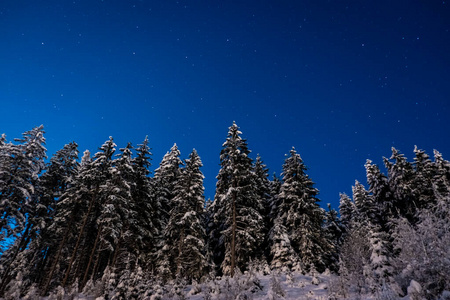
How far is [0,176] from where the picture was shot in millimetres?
23250

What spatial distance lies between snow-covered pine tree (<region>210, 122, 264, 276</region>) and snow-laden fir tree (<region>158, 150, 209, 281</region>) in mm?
2087

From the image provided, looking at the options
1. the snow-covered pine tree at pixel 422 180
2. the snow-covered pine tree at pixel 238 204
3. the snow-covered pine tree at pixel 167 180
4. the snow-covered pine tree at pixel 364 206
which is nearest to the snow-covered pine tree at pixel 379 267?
the snow-covered pine tree at pixel 238 204

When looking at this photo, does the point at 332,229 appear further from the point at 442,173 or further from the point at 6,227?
the point at 6,227

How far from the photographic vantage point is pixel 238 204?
2558cm

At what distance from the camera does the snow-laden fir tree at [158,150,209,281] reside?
23984 mm

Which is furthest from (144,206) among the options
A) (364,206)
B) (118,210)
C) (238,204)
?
(364,206)

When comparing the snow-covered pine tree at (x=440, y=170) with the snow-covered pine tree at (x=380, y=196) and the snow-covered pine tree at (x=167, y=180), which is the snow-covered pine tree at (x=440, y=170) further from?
the snow-covered pine tree at (x=167, y=180)

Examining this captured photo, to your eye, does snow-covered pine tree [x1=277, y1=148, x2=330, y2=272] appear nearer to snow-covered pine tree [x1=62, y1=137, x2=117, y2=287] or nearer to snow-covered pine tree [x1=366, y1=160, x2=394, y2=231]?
snow-covered pine tree [x1=366, y1=160, x2=394, y2=231]

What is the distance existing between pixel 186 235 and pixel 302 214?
12090 millimetres

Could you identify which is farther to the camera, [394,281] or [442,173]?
[442,173]

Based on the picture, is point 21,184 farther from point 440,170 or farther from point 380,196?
point 440,170

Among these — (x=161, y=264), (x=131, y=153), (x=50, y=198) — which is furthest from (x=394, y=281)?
(x=50, y=198)

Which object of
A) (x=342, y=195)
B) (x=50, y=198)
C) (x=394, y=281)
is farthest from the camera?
(x=342, y=195)

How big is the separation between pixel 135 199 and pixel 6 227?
11.0m
